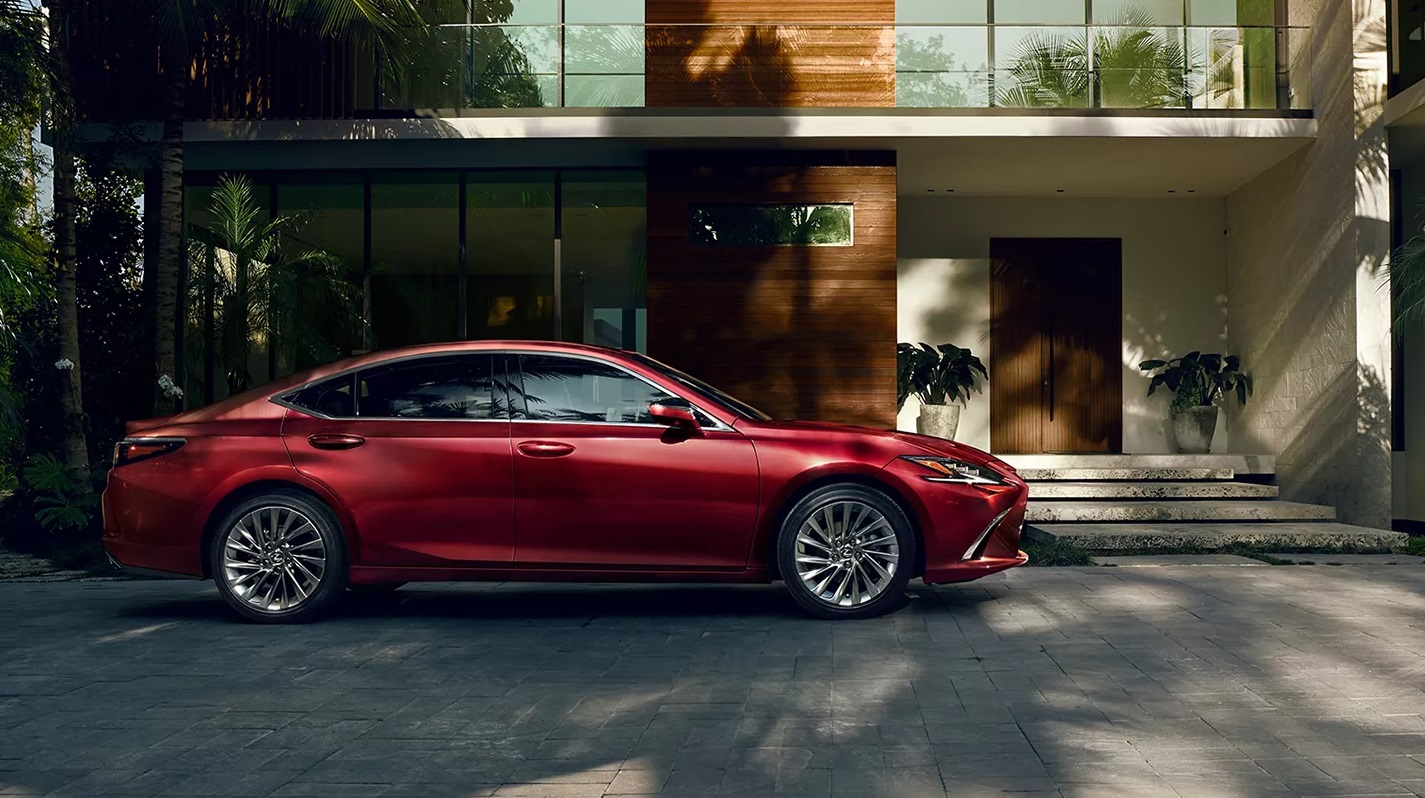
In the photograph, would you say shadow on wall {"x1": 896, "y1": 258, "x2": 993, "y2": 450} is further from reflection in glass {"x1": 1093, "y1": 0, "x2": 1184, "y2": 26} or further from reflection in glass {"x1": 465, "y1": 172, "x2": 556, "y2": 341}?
reflection in glass {"x1": 465, "y1": 172, "x2": 556, "y2": 341}

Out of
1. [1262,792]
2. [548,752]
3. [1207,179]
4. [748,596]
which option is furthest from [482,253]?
[1262,792]

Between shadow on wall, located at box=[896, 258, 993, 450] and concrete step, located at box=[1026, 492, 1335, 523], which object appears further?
shadow on wall, located at box=[896, 258, 993, 450]

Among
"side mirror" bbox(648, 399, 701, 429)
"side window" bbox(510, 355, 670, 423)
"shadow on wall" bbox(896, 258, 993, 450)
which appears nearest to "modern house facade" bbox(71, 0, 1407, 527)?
"shadow on wall" bbox(896, 258, 993, 450)

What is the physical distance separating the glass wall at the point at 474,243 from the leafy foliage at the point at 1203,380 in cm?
686

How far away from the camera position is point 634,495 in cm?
707

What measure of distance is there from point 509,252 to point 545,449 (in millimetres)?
7892

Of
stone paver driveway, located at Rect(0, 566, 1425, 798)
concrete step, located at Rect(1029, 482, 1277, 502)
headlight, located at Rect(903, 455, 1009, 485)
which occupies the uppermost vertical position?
headlight, located at Rect(903, 455, 1009, 485)

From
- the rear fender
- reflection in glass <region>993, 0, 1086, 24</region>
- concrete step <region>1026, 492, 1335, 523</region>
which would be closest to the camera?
the rear fender

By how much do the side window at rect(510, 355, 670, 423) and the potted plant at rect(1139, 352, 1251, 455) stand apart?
10270 millimetres

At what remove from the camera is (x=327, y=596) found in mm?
7207

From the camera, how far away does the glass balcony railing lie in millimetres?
13492

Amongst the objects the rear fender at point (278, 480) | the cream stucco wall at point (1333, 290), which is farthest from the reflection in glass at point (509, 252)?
the cream stucco wall at point (1333, 290)

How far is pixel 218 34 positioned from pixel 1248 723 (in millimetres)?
12402

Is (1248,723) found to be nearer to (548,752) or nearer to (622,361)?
(548,752)
